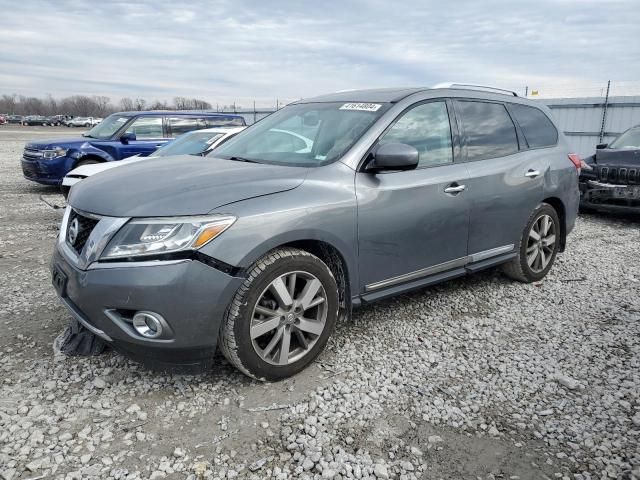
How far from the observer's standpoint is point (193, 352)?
263cm

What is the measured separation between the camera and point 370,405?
275 cm

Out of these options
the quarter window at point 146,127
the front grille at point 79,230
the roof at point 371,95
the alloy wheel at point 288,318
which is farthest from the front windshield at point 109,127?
the alloy wheel at point 288,318

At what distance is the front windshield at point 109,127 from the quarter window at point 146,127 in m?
0.23

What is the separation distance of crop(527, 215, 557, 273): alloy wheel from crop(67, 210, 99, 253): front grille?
147 inches

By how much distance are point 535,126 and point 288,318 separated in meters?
3.31

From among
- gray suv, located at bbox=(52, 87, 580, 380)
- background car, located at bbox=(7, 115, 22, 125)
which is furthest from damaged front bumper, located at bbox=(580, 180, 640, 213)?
background car, located at bbox=(7, 115, 22, 125)

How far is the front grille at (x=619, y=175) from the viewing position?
7.37 m

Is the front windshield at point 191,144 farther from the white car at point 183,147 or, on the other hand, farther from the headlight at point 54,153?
the headlight at point 54,153

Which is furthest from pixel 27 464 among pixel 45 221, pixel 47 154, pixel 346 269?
pixel 47 154

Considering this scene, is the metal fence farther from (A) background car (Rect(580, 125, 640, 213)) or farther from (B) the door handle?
(B) the door handle

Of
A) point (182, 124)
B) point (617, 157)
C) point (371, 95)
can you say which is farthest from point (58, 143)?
point (617, 157)

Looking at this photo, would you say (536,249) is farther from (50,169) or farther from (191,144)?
(50,169)

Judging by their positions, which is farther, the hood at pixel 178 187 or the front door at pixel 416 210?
the front door at pixel 416 210

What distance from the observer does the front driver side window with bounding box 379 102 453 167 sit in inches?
136
